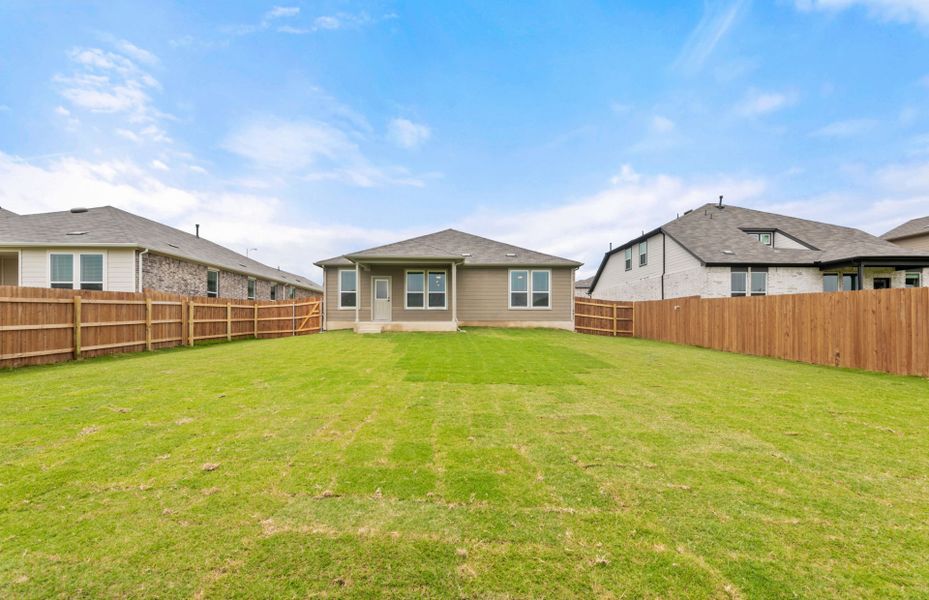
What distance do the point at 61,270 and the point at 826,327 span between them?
25006 mm

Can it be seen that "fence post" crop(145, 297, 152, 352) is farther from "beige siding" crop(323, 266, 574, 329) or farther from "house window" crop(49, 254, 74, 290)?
"beige siding" crop(323, 266, 574, 329)

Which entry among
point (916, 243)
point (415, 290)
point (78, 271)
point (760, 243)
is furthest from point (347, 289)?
point (916, 243)

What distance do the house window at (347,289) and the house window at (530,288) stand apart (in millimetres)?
7599

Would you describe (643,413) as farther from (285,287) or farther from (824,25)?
(285,287)

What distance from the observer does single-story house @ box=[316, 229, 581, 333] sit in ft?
55.5

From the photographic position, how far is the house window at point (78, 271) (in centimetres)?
1422

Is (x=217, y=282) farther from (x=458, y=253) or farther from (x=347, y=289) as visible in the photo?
(x=458, y=253)

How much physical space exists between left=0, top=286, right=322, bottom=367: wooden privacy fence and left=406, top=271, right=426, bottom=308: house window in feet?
23.5

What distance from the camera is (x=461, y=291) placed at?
709 inches

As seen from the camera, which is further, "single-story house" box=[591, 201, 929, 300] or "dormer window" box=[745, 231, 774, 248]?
"dormer window" box=[745, 231, 774, 248]

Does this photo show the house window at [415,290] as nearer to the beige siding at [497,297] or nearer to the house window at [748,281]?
the beige siding at [497,297]

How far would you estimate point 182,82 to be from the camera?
12.5 m

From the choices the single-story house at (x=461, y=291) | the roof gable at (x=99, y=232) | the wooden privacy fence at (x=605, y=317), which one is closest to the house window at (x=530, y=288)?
the single-story house at (x=461, y=291)

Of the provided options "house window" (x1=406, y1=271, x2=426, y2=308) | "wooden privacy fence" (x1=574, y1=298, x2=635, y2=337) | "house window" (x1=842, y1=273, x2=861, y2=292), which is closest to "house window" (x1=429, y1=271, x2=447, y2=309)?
"house window" (x1=406, y1=271, x2=426, y2=308)
